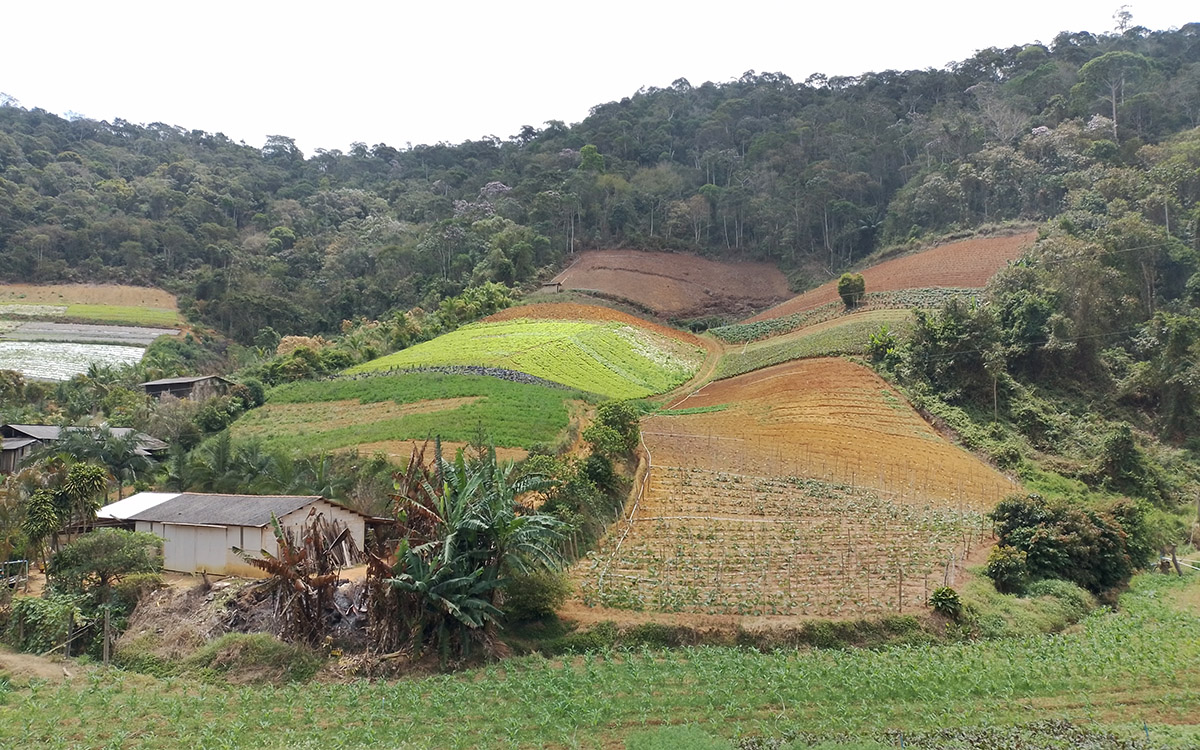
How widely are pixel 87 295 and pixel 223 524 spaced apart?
203ft

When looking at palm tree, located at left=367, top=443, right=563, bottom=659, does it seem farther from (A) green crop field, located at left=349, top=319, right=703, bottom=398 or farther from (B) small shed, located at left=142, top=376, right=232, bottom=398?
(B) small shed, located at left=142, top=376, right=232, bottom=398

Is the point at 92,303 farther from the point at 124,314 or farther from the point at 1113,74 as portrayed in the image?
the point at 1113,74

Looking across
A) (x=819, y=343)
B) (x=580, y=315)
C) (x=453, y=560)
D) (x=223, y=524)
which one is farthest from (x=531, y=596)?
(x=580, y=315)

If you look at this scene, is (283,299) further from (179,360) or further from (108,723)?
(108,723)

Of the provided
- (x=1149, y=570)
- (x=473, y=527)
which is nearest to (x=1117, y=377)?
(x=1149, y=570)

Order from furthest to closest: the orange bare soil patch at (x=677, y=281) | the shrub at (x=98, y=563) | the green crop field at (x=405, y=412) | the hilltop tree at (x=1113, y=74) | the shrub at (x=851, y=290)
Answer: the hilltop tree at (x=1113, y=74)
the orange bare soil patch at (x=677, y=281)
the shrub at (x=851, y=290)
the green crop field at (x=405, y=412)
the shrub at (x=98, y=563)

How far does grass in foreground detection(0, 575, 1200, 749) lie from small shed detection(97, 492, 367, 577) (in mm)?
4694

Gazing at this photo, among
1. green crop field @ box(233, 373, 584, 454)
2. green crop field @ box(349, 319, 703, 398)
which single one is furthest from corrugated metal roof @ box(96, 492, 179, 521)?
green crop field @ box(349, 319, 703, 398)

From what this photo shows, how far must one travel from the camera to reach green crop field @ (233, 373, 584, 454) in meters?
31.1

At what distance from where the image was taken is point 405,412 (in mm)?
35188

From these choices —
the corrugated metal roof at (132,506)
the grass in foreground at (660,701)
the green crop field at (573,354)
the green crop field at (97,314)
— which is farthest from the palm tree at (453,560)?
the green crop field at (97,314)

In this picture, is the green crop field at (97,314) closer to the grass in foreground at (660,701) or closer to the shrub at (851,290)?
the shrub at (851,290)

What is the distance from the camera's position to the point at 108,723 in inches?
522

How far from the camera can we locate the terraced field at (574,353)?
4325 centimetres
